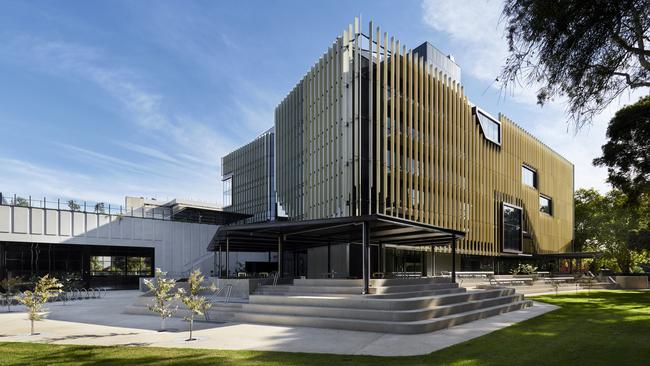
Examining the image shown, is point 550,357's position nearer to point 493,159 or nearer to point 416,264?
point 416,264

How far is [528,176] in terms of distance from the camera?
60438mm

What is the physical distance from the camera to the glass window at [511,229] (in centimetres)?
5256

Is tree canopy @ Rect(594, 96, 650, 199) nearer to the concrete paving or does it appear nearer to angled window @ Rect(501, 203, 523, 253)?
the concrete paving

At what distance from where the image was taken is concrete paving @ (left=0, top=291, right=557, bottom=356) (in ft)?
38.8

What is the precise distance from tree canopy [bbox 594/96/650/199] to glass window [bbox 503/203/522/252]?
20121mm

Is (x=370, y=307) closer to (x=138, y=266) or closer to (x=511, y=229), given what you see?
(x=138, y=266)

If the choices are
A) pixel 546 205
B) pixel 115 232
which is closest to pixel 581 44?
pixel 115 232

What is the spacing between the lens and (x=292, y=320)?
15.8m

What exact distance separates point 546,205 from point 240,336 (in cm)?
5965

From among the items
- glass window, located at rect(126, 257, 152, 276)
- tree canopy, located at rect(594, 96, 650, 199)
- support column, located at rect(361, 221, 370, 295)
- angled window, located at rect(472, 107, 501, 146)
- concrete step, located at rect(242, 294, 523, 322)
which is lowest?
glass window, located at rect(126, 257, 152, 276)

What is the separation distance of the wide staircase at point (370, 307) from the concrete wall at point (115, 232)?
933 inches

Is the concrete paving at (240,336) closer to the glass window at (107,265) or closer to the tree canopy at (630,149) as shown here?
the tree canopy at (630,149)

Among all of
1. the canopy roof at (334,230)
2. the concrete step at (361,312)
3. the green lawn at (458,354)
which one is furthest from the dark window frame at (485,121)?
the green lawn at (458,354)

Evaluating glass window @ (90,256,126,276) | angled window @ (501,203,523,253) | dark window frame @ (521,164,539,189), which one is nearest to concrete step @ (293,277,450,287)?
glass window @ (90,256,126,276)
